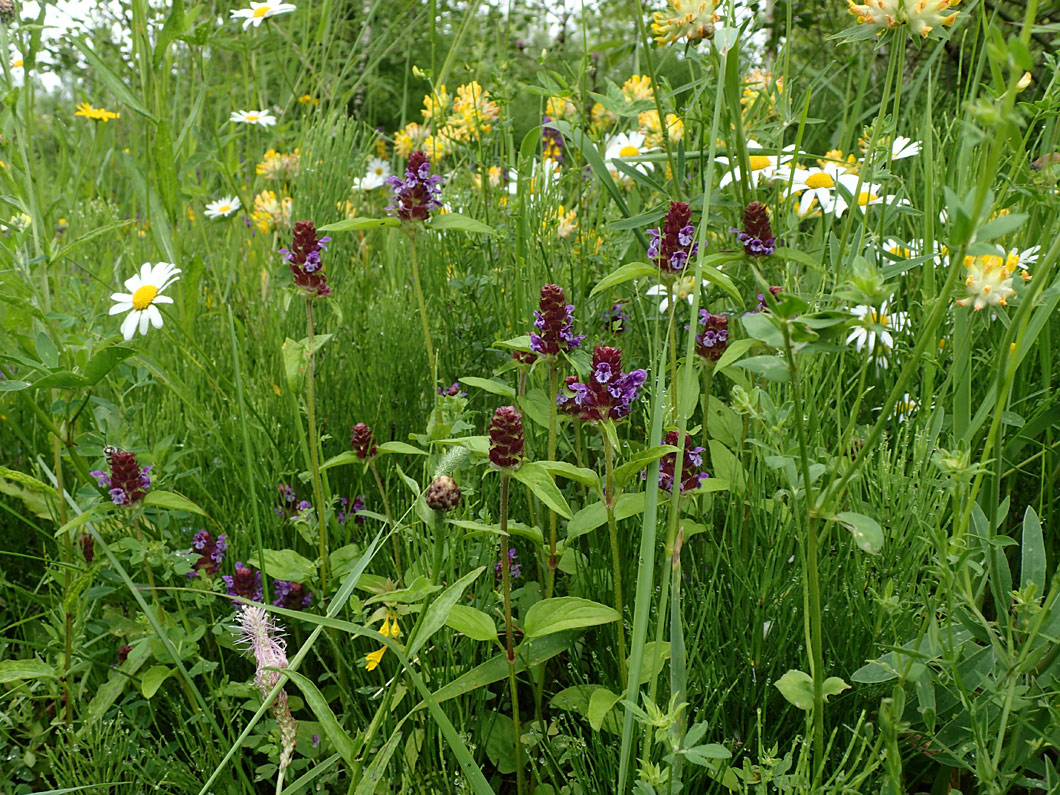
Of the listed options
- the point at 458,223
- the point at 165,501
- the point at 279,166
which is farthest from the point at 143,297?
the point at 279,166

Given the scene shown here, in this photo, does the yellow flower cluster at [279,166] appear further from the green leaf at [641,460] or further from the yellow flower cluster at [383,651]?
the green leaf at [641,460]

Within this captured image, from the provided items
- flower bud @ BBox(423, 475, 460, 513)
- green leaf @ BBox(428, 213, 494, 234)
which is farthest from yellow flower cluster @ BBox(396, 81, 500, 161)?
flower bud @ BBox(423, 475, 460, 513)

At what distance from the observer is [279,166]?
8.07 ft

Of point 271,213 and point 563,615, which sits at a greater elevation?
point 271,213

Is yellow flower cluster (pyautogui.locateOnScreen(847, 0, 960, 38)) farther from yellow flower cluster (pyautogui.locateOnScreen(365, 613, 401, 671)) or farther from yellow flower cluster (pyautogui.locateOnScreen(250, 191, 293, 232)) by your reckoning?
yellow flower cluster (pyautogui.locateOnScreen(250, 191, 293, 232))

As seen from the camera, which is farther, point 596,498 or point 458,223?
point 458,223

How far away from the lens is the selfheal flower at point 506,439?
0.83 metres

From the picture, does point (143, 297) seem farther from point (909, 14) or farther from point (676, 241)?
point (909, 14)

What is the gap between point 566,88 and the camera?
1.34m

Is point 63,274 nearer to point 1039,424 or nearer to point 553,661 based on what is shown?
point 553,661

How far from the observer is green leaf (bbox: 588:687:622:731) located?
833mm


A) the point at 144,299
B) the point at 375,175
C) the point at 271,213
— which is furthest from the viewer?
the point at 375,175

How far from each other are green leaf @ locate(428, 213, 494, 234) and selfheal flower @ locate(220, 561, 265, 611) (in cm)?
56

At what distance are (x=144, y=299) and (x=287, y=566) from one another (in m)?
0.61
